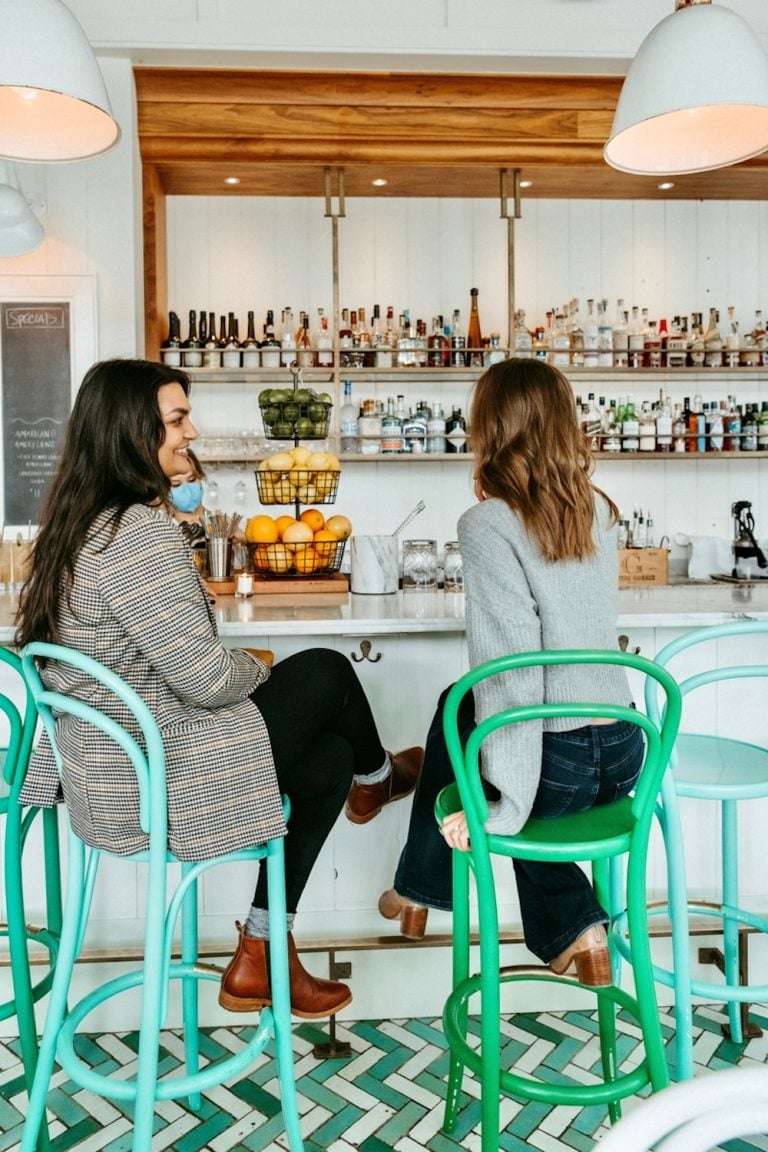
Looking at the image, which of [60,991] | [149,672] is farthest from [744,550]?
[60,991]

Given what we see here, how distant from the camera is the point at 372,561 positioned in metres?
2.30

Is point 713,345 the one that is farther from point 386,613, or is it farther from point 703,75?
point 386,613

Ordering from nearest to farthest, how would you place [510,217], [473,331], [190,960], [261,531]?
[190,960] → [261,531] → [510,217] → [473,331]

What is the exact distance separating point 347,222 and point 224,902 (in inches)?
132

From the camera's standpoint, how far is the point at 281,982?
4.98 feet

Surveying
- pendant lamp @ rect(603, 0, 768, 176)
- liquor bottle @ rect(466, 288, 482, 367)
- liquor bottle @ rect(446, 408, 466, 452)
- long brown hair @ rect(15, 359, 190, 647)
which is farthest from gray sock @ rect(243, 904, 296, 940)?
liquor bottle @ rect(466, 288, 482, 367)

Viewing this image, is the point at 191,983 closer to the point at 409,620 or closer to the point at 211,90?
the point at 409,620

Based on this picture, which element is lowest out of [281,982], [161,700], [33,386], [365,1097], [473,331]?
→ [365,1097]

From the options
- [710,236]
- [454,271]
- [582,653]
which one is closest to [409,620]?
[582,653]

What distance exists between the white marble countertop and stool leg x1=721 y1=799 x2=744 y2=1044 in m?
0.41

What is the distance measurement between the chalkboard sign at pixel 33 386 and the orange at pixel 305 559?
5.29ft

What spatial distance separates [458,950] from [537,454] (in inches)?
34.9

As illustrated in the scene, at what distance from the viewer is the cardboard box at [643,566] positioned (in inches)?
149

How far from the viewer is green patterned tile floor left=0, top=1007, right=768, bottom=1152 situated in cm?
171
